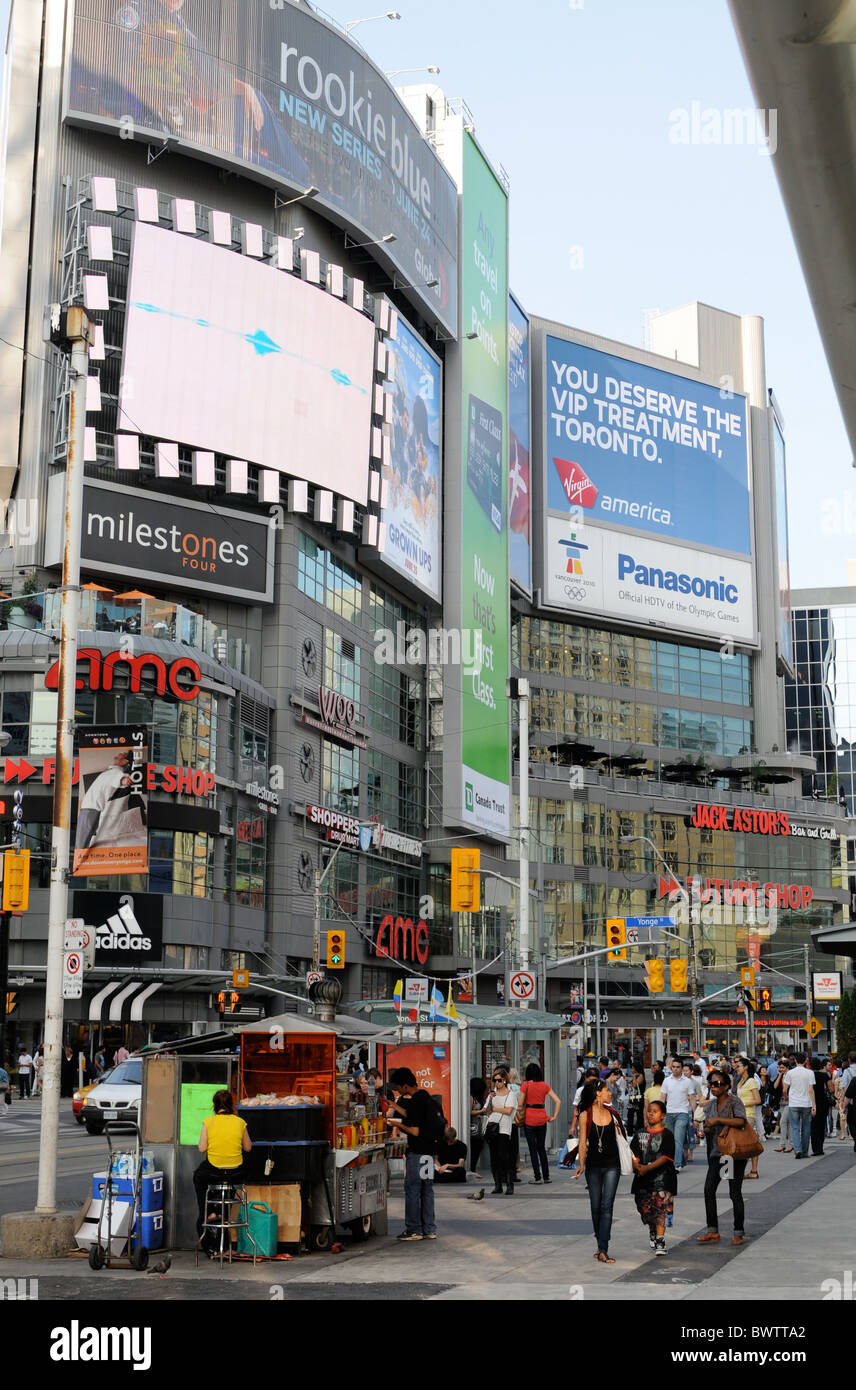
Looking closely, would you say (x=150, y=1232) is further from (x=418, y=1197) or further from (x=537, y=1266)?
(x=537, y=1266)

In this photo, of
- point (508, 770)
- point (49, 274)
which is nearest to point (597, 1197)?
point (49, 274)

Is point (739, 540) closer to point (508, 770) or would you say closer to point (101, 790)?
point (508, 770)

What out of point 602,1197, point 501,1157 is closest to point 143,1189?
point 602,1197

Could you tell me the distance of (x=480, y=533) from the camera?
8881cm

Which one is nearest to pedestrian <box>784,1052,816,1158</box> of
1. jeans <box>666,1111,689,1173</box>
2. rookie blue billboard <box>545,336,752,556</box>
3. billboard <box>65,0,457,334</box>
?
jeans <box>666,1111,689,1173</box>

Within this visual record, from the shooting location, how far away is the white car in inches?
1265

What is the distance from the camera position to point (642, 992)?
98.1m

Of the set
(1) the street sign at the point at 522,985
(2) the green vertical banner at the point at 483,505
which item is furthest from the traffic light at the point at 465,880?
(2) the green vertical banner at the point at 483,505

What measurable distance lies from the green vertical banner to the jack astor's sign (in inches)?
754

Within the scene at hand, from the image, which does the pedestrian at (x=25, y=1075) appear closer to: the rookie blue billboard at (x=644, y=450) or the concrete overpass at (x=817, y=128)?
the concrete overpass at (x=817, y=128)

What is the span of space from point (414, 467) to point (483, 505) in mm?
8826

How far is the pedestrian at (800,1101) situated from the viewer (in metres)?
30.7

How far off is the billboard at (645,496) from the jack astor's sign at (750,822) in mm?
14043
